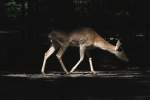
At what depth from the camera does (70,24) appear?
63.1 ft

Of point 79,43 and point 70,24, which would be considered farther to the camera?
point 70,24

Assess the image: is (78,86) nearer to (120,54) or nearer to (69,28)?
(120,54)

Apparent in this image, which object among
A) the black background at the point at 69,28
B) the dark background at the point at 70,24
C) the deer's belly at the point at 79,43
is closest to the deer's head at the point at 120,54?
the black background at the point at 69,28

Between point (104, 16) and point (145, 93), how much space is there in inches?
346

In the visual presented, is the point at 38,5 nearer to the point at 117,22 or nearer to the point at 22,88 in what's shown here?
the point at 117,22

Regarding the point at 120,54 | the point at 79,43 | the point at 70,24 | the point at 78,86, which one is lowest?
the point at 120,54

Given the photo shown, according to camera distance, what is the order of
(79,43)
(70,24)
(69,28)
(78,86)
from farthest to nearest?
(70,24), (69,28), (79,43), (78,86)

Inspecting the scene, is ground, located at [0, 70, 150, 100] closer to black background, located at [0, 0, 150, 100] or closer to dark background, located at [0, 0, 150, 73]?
black background, located at [0, 0, 150, 100]

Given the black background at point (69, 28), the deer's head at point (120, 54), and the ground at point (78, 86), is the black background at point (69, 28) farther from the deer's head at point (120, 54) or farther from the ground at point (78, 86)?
the ground at point (78, 86)

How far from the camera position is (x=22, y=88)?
11977mm

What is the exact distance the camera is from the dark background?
18.2 meters

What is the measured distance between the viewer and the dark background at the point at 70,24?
59.7 feet

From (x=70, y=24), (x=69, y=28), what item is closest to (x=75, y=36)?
(x=69, y=28)

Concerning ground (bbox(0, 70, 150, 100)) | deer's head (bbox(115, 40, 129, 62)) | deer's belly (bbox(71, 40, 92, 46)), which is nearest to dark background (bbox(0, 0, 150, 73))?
deer's head (bbox(115, 40, 129, 62))
